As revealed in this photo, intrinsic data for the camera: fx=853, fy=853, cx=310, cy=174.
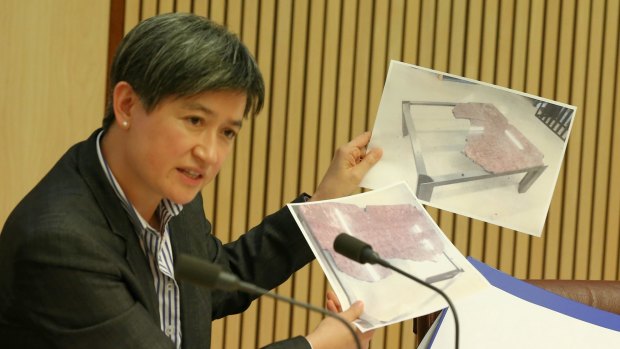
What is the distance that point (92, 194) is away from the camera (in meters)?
1.65

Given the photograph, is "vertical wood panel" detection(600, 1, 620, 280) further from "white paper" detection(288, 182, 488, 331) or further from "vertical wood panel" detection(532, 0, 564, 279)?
"white paper" detection(288, 182, 488, 331)

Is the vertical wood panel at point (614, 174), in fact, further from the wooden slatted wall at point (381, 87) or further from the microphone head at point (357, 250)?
the microphone head at point (357, 250)

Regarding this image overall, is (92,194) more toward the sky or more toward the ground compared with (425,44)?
more toward the ground

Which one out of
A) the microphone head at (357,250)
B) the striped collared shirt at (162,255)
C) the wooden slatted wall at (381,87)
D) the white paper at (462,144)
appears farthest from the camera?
the wooden slatted wall at (381,87)

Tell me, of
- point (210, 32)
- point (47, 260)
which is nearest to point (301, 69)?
point (210, 32)

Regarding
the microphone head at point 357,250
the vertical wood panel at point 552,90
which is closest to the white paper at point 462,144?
the microphone head at point 357,250

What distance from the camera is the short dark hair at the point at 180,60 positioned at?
61.3 inches

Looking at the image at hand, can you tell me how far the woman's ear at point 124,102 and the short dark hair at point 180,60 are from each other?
15 mm

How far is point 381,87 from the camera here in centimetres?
354

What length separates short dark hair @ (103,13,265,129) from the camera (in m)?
1.56

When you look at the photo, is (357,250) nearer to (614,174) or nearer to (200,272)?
(200,272)

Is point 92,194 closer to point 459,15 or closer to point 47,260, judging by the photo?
point 47,260

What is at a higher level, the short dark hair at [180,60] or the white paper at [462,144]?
the short dark hair at [180,60]

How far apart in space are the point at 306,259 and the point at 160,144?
2.41ft
